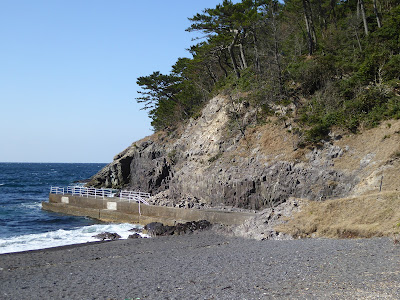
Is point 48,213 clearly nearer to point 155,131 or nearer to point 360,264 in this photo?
point 155,131

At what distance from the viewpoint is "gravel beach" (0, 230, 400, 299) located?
877 cm

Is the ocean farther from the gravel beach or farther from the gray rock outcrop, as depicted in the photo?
the gray rock outcrop

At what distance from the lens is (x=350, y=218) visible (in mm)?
15930

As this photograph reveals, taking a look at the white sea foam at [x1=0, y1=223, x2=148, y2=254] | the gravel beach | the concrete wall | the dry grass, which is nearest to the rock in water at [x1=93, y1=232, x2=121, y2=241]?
the white sea foam at [x1=0, y1=223, x2=148, y2=254]

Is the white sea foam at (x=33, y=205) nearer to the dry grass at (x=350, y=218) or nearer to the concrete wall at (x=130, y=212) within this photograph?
the concrete wall at (x=130, y=212)

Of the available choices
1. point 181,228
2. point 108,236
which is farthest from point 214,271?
point 108,236

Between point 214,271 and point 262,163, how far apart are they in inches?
551

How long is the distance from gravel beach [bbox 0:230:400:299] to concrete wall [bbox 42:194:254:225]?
13.0 ft

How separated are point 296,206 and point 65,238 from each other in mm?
12799

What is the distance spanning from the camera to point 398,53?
2811 centimetres

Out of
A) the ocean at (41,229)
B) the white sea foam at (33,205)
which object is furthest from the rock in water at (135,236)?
the white sea foam at (33,205)

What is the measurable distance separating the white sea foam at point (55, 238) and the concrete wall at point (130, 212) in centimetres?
187

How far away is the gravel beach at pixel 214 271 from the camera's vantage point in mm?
8773

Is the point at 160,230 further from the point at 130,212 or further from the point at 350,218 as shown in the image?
the point at 350,218
